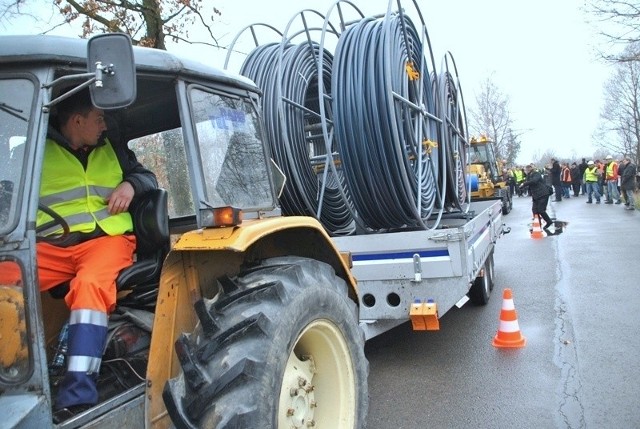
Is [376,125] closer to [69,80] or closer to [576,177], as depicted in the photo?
[69,80]

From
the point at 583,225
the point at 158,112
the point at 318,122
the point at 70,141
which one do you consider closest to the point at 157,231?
the point at 70,141

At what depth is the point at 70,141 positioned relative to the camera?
248cm

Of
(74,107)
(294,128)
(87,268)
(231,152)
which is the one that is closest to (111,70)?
(74,107)

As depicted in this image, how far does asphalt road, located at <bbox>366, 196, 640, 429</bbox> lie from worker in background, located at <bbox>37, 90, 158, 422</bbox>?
7.79 feet

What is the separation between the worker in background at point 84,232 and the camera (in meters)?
2.07

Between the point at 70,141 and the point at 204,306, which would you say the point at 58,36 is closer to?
the point at 70,141

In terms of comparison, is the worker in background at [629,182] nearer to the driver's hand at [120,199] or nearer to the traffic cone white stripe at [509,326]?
the traffic cone white stripe at [509,326]

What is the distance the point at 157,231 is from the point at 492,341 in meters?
3.91

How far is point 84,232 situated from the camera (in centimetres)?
240

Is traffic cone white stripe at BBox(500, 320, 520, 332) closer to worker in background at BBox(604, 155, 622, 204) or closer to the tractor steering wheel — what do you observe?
the tractor steering wheel

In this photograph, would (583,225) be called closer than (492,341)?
No

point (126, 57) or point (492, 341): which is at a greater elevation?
point (126, 57)

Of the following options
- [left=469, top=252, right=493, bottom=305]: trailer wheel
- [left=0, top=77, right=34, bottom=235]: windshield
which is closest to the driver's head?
[left=0, top=77, right=34, bottom=235]: windshield

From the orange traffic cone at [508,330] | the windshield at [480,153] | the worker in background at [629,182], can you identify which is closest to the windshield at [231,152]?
the orange traffic cone at [508,330]
